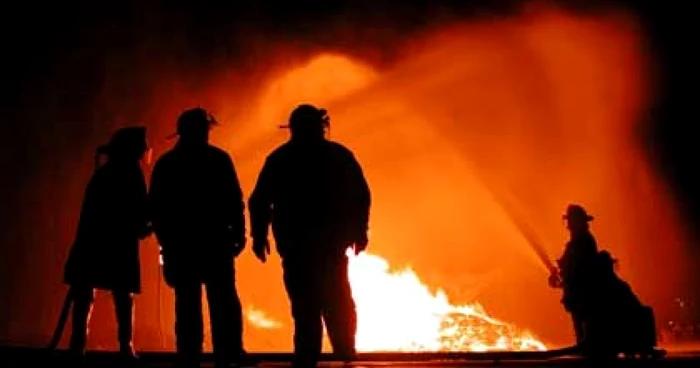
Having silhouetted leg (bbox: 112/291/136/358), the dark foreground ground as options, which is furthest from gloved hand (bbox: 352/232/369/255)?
silhouetted leg (bbox: 112/291/136/358)

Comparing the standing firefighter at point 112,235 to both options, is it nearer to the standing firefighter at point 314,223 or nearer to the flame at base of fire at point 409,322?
the standing firefighter at point 314,223

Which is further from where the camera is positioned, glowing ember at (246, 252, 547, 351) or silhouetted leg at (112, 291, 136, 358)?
glowing ember at (246, 252, 547, 351)

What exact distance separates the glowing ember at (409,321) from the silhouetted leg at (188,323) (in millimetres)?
19458

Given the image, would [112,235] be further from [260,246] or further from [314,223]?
[314,223]

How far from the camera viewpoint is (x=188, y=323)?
286 inches

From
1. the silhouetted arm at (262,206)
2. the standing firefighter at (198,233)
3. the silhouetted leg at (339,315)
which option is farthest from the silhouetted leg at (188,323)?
the silhouetted leg at (339,315)

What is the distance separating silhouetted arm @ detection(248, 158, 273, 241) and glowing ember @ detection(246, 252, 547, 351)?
19709 mm

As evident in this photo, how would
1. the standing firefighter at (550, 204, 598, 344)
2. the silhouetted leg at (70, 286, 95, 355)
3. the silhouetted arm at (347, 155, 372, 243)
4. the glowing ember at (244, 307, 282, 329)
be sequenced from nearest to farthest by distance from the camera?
the silhouetted arm at (347, 155, 372, 243) → the silhouetted leg at (70, 286, 95, 355) → the standing firefighter at (550, 204, 598, 344) → the glowing ember at (244, 307, 282, 329)

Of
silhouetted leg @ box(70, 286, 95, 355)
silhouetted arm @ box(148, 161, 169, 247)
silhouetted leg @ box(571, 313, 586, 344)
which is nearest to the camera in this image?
silhouetted arm @ box(148, 161, 169, 247)

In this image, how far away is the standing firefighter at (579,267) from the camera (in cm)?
1129

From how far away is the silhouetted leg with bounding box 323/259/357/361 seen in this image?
6.83m

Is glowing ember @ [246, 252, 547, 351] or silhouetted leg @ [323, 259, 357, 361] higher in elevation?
glowing ember @ [246, 252, 547, 351]

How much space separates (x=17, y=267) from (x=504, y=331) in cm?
2238

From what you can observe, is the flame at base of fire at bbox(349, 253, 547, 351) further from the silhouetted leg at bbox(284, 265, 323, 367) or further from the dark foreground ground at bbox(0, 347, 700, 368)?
the silhouetted leg at bbox(284, 265, 323, 367)
